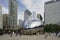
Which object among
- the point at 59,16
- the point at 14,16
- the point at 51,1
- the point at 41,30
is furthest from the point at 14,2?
the point at 41,30

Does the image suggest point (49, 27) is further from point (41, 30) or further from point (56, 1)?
point (56, 1)

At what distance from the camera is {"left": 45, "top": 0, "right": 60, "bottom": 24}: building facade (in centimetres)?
6981

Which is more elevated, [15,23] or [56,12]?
[56,12]

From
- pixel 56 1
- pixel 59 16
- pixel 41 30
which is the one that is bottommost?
pixel 41 30

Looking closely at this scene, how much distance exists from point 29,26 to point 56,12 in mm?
21137

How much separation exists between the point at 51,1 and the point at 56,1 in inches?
176

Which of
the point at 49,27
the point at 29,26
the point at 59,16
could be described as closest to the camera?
the point at 49,27

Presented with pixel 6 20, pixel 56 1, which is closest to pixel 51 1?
pixel 56 1

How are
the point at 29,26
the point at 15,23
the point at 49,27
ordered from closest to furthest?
the point at 49,27
the point at 29,26
the point at 15,23

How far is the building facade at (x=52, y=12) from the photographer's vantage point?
6981cm

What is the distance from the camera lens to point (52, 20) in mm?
70938

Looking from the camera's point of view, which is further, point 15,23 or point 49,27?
point 15,23

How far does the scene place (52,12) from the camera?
74375 millimetres

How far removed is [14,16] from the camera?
244 feet
